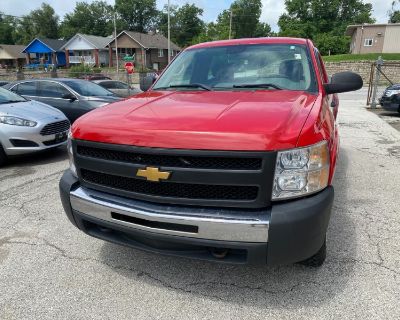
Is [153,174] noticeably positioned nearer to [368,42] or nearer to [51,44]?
[368,42]

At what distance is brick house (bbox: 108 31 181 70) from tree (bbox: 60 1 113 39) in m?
34.1

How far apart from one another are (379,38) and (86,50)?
44285 mm

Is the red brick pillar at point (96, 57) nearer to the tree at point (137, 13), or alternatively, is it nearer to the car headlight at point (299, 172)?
the tree at point (137, 13)

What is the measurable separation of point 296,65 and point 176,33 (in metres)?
84.9

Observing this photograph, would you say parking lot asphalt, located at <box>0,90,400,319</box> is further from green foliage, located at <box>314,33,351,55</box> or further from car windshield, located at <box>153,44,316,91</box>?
green foliage, located at <box>314,33,351,55</box>

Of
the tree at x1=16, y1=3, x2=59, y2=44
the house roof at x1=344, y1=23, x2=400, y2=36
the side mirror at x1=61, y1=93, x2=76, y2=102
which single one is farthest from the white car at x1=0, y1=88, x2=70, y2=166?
the tree at x1=16, y1=3, x2=59, y2=44

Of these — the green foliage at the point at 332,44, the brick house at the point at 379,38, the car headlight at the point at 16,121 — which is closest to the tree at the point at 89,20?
the green foliage at the point at 332,44

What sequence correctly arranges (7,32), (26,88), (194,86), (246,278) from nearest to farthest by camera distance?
(246,278) → (194,86) → (26,88) → (7,32)

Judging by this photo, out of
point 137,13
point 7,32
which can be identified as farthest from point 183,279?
point 7,32

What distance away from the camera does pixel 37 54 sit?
65812mm

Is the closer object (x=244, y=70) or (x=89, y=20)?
(x=244, y=70)

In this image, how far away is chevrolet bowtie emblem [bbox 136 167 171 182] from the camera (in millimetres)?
2314

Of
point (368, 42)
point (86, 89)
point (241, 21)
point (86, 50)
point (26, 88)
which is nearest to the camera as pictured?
point (86, 89)

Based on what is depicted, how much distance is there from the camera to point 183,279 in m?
2.90
